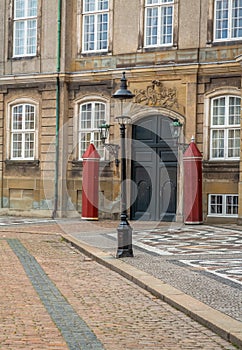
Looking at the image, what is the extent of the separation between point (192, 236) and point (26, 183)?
10124 mm

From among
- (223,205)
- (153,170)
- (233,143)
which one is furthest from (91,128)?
(223,205)

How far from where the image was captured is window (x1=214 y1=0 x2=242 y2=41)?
23703 mm

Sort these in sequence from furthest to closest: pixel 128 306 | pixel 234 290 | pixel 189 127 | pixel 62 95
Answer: pixel 62 95
pixel 189 127
pixel 234 290
pixel 128 306

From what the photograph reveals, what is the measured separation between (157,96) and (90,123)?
3085 mm

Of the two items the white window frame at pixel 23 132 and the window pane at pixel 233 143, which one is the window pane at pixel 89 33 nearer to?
the white window frame at pixel 23 132

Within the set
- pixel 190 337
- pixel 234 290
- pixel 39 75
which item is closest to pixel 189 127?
pixel 39 75

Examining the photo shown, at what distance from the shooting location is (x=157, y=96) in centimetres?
2467

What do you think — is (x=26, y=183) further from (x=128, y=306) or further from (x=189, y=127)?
(x=128, y=306)

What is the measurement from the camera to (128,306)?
30.6ft

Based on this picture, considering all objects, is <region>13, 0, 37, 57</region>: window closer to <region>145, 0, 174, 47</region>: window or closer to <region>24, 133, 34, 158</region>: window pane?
<region>24, 133, 34, 158</region>: window pane

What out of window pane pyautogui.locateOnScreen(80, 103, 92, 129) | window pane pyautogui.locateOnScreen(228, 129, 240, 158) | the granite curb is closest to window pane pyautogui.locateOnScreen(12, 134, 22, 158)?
window pane pyautogui.locateOnScreen(80, 103, 92, 129)

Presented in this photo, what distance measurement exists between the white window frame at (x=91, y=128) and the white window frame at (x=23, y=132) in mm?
1793

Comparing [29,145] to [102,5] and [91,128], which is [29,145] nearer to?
[91,128]

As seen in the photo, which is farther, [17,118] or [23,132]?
[17,118]
